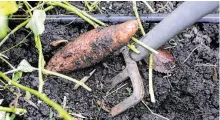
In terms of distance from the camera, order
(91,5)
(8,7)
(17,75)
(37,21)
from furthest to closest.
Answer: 1. (91,5)
2. (17,75)
3. (37,21)
4. (8,7)

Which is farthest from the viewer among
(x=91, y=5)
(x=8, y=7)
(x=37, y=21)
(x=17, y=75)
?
(x=91, y=5)

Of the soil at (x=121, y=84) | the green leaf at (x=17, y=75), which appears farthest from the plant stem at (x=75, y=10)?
the green leaf at (x=17, y=75)

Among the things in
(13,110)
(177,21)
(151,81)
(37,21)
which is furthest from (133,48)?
(13,110)

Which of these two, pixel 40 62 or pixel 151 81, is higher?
pixel 40 62

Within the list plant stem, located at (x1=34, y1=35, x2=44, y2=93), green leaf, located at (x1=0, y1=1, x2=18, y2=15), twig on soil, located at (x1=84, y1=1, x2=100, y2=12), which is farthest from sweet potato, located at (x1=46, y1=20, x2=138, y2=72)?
green leaf, located at (x1=0, y1=1, x2=18, y2=15)

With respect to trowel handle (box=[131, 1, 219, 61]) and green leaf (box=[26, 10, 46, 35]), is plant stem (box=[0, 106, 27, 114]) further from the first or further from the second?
trowel handle (box=[131, 1, 219, 61])

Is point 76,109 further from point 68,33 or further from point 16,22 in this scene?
point 16,22

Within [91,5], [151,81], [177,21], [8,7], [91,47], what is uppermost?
[8,7]

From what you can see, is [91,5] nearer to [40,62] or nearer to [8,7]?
[40,62]

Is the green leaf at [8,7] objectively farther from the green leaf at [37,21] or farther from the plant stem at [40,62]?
the plant stem at [40,62]
